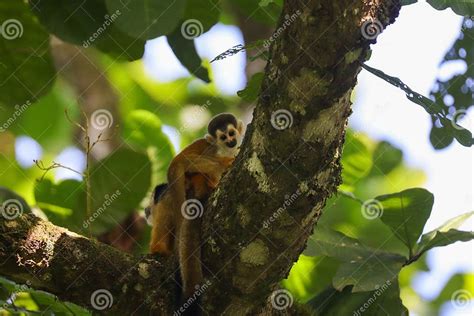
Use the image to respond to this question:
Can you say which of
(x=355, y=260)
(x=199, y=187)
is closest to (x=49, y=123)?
(x=199, y=187)

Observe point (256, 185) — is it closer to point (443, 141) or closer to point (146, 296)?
point (146, 296)

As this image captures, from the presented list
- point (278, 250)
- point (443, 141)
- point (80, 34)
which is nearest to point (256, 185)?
point (278, 250)

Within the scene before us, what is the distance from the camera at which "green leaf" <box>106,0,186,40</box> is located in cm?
556

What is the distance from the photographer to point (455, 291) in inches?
358

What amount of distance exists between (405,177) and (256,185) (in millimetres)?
5634
